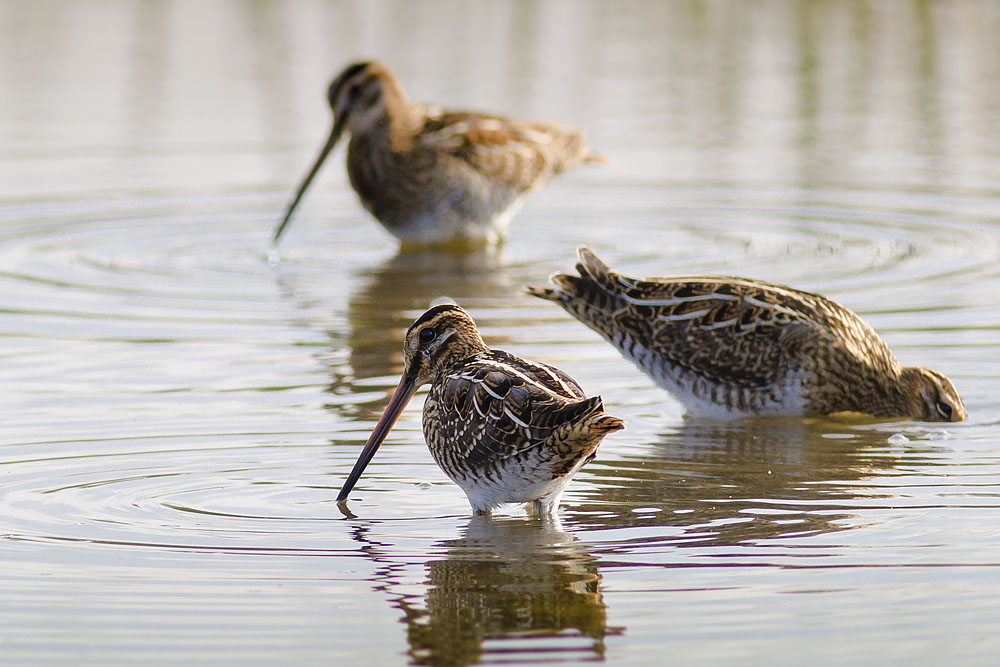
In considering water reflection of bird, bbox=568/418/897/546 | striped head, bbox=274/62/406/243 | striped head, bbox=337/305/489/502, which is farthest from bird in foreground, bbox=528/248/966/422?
striped head, bbox=274/62/406/243

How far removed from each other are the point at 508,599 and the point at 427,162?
26.6 ft

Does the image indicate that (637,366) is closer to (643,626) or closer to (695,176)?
(643,626)

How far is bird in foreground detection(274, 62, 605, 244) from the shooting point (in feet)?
45.1

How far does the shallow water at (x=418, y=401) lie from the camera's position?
5.86m

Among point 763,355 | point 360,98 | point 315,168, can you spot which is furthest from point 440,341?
point 360,98

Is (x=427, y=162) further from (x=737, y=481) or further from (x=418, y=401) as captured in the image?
(x=737, y=481)

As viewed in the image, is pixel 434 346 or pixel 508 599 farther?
pixel 434 346

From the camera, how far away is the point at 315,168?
545 inches

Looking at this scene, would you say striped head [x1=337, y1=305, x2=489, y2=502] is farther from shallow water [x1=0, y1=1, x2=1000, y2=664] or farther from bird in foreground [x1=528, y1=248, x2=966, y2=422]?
bird in foreground [x1=528, y1=248, x2=966, y2=422]

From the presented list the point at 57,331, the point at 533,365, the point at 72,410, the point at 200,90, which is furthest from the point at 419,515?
the point at 200,90

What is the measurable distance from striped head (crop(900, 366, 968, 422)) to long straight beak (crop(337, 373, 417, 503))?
2610mm

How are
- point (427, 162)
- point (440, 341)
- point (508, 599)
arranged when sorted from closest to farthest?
point (508, 599) → point (440, 341) → point (427, 162)

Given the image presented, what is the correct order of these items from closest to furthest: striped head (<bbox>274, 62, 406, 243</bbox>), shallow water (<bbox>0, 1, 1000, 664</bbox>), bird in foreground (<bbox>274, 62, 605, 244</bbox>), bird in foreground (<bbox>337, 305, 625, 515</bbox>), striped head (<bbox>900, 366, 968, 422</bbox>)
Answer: shallow water (<bbox>0, 1, 1000, 664</bbox>) < bird in foreground (<bbox>337, 305, 625, 515</bbox>) < striped head (<bbox>900, 366, 968, 422</bbox>) < bird in foreground (<bbox>274, 62, 605, 244</bbox>) < striped head (<bbox>274, 62, 406, 243</bbox>)

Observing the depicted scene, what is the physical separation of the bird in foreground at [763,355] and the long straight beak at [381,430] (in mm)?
1874
